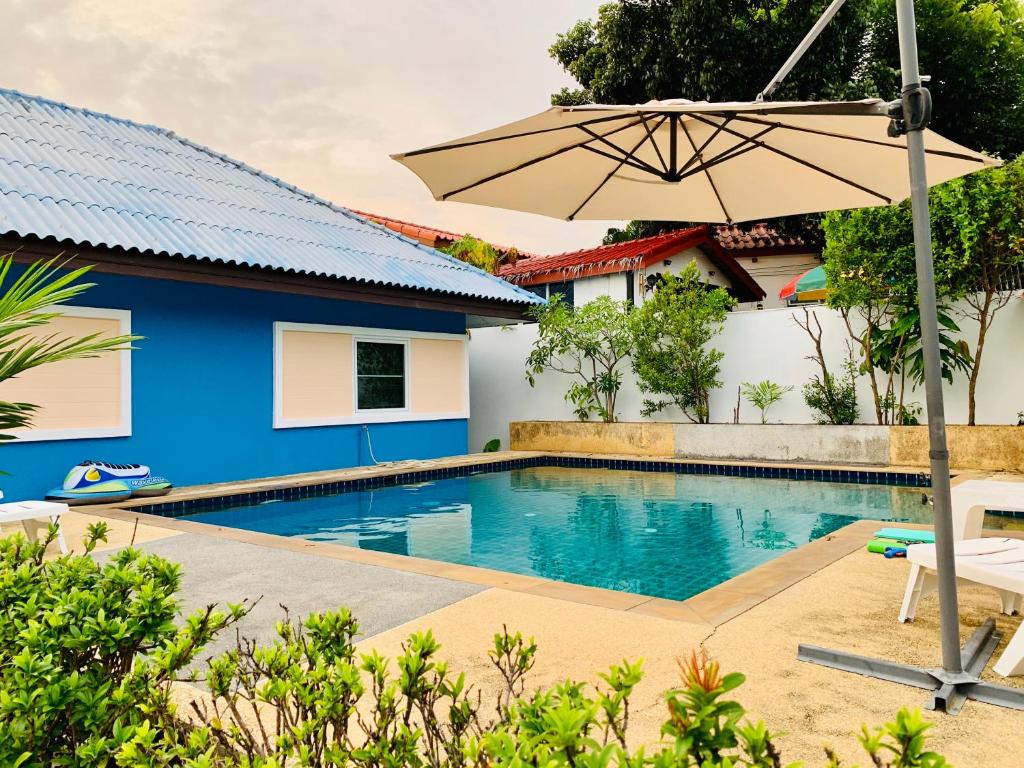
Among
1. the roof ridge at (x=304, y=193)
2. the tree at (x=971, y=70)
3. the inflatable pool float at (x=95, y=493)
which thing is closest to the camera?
the inflatable pool float at (x=95, y=493)

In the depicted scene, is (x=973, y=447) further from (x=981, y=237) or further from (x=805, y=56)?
(x=805, y=56)

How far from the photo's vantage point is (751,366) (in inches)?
528

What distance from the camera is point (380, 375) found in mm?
13297

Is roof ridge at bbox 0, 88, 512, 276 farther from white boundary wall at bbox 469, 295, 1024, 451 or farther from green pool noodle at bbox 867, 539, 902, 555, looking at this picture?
green pool noodle at bbox 867, 539, 902, 555

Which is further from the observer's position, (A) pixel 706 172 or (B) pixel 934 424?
(A) pixel 706 172

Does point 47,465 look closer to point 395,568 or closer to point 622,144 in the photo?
point 395,568

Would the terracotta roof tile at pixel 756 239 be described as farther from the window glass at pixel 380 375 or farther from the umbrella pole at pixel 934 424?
A: the umbrella pole at pixel 934 424

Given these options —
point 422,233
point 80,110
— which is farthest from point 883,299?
point 422,233

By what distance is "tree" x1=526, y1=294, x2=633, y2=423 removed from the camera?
1411cm

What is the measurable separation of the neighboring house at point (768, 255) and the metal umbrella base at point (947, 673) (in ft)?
63.7

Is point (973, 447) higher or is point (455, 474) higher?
point (973, 447)

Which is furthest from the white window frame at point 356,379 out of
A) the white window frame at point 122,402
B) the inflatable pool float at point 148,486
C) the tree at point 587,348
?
the inflatable pool float at point 148,486

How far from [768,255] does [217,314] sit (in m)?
16.7

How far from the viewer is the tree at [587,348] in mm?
14109
